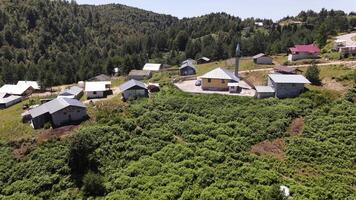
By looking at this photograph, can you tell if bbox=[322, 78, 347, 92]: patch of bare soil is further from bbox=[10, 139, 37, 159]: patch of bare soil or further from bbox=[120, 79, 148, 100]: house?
bbox=[10, 139, 37, 159]: patch of bare soil

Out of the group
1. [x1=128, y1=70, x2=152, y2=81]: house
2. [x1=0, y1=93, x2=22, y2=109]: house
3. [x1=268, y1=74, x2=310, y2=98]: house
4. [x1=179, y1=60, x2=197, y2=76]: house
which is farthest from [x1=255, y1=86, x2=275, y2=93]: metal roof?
[x1=0, y1=93, x2=22, y2=109]: house

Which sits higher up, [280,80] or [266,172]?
[280,80]

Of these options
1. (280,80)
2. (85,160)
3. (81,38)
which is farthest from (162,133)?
(81,38)

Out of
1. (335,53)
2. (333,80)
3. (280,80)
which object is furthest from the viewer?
(335,53)

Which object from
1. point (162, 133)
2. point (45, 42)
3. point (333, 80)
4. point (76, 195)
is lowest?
point (76, 195)

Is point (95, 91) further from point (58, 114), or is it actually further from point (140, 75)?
point (140, 75)

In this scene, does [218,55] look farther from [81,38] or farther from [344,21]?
[81,38]
